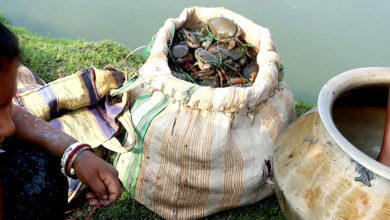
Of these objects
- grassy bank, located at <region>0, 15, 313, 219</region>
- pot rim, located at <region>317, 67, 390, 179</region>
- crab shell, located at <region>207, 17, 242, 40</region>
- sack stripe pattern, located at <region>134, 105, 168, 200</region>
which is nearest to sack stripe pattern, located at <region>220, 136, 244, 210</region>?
grassy bank, located at <region>0, 15, 313, 219</region>

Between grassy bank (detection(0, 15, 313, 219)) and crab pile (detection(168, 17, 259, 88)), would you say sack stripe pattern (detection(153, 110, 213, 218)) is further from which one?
crab pile (detection(168, 17, 259, 88))

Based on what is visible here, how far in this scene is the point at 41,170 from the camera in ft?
4.10

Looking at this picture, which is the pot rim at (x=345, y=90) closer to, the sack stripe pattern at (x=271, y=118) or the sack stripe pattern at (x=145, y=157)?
the sack stripe pattern at (x=271, y=118)

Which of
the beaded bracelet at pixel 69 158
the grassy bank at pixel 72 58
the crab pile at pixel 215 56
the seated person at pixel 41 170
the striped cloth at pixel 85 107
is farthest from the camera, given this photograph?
the grassy bank at pixel 72 58

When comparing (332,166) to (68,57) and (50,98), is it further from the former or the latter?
(68,57)

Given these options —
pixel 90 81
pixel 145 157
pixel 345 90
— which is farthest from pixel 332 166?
pixel 90 81

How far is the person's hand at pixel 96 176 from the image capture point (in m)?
1.31

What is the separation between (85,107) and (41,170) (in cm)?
114

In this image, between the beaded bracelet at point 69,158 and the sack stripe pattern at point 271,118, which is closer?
the beaded bracelet at point 69,158

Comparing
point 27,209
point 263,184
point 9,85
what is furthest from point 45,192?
point 263,184

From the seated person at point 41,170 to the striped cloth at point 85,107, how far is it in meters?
0.83

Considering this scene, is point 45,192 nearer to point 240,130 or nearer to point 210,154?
point 210,154

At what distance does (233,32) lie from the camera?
2.80 m

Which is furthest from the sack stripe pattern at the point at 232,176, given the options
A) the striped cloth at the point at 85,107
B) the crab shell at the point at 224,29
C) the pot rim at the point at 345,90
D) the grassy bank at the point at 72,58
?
the crab shell at the point at 224,29
